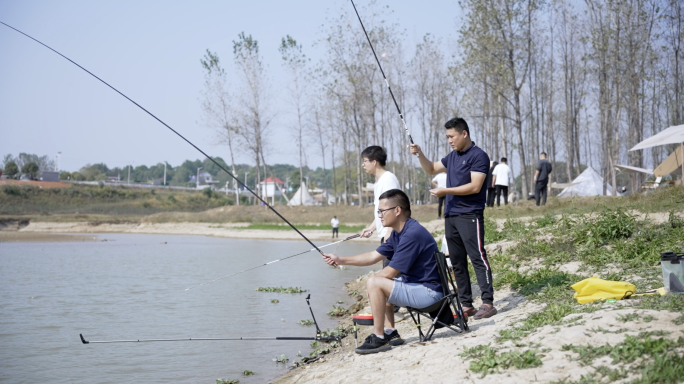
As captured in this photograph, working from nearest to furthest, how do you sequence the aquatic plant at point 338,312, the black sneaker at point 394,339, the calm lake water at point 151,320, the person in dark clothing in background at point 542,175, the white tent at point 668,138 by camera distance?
1. the black sneaker at point 394,339
2. the calm lake water at point 151,320
3. the aquatic plant at point 338,312
4. the white tent at point 668,138
5. the person in dark clothing in background at point 542,175

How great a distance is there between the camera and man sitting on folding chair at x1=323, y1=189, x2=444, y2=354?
506 centimetres

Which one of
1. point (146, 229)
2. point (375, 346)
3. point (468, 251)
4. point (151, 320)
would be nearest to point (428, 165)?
point (468, 251)

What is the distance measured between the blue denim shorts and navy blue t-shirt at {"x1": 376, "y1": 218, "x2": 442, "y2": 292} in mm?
63

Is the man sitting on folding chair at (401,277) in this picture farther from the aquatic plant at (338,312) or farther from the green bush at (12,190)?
the green bush at (12,190)

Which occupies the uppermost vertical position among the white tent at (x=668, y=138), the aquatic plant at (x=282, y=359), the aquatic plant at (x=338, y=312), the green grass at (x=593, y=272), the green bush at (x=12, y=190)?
the green bush at (x=12, y=190)

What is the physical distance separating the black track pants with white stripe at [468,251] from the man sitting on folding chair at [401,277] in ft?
2.20

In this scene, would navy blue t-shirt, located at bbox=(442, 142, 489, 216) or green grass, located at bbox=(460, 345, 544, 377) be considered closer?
green grass, located at bbox=(460, 345, 544, 377)

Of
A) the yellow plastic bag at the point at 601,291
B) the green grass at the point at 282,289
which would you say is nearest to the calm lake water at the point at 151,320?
the green grass at the point at 282,289

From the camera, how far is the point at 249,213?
47.2m

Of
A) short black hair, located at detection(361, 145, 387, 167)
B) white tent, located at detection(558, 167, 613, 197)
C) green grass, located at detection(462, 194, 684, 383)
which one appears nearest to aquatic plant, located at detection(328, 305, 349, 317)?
green grass, located at detection(462, 194, 684, 383)

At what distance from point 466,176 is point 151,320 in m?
5.78

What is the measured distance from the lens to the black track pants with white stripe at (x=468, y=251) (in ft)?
18.9

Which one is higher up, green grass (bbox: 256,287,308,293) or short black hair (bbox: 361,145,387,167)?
short black hair (bbox: 361,145,387,167)

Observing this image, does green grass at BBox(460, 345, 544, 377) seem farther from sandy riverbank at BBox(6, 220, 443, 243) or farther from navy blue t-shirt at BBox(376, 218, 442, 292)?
sandy riverbank at BBox(6, 220, 443, 243)
